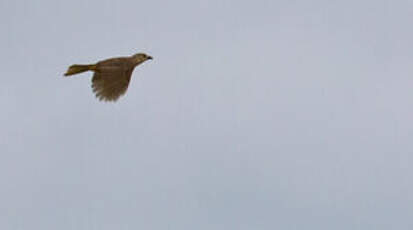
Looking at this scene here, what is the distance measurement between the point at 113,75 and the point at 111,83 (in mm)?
182

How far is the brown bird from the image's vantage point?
52.6ft

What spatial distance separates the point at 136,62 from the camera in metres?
16.3

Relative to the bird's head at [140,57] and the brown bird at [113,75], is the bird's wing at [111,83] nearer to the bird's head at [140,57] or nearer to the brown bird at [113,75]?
the brown bird at [113,75]

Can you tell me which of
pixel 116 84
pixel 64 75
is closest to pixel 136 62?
pixel 116 84

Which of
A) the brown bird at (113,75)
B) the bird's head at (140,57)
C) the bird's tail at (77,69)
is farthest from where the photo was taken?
the bird's head at (140,57)

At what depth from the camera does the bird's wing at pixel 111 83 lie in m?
16.1

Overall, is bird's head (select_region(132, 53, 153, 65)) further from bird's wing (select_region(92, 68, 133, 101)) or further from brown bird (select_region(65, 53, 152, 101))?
bird's wing (select_region(92, 68, 133, 101))

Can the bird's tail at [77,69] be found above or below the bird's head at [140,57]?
below

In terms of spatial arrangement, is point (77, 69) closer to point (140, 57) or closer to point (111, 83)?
point (111, 83)

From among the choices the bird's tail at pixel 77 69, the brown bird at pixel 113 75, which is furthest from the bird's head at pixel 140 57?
the bird's tail at pixel 77 69

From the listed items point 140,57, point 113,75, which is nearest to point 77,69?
point 113,75

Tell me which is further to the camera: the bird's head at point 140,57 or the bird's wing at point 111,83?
the bird's head at point 140,57

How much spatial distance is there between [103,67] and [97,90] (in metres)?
0.50

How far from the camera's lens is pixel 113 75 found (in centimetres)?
1614
